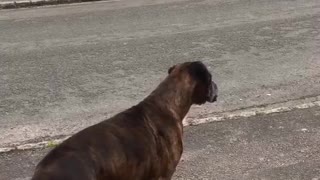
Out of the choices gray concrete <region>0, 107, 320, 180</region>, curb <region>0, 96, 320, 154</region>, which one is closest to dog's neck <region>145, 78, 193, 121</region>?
gray concrete <region>0, 107, 320, 180</region>

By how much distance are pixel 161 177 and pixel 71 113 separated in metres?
2.45

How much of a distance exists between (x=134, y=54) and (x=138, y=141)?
4638mm

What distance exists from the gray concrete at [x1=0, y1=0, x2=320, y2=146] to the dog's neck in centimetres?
170

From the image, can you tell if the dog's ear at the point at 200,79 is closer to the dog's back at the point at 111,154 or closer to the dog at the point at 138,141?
the dog at the point at 138,141

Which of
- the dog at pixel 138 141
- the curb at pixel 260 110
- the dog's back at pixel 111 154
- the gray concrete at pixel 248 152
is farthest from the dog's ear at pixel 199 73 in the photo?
the curb at pixel 260 110

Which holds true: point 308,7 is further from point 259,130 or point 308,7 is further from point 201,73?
point 201,73

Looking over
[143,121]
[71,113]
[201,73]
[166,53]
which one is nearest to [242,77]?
[166,53]

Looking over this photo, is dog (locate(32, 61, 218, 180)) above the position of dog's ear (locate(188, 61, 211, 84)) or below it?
below

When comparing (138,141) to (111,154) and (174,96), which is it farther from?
(174,96)

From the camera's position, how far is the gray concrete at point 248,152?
18.8 ft

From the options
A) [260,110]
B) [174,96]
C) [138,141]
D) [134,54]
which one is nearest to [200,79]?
[174,96]

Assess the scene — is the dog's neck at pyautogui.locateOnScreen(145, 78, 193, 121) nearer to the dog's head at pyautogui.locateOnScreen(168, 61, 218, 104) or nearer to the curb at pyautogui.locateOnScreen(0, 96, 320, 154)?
the dog's head at pyautogui.locateOnScreen(168, 61, 218, 104)

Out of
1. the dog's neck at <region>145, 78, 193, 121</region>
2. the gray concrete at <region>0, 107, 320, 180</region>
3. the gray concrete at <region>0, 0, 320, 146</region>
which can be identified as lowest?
the gray concrete at <region>0, 0, 320, 146</region>

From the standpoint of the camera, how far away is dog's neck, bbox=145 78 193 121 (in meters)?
5.19
